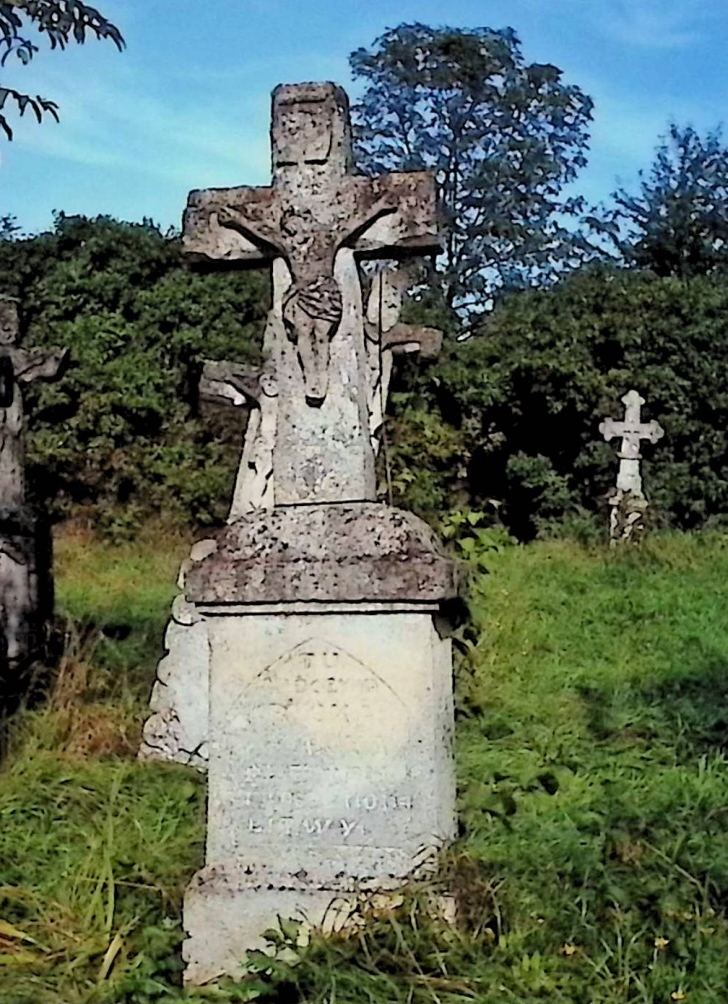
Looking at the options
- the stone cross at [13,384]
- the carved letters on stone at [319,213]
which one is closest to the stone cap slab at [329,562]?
the carved letters on stone at [319,213]

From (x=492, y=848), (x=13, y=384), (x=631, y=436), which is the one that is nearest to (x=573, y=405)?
(x=631, y=436)

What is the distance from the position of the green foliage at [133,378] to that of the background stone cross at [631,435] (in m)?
4.62

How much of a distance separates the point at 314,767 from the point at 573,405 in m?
15.1

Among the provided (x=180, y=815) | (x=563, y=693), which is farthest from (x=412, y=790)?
(x=563, y=693)

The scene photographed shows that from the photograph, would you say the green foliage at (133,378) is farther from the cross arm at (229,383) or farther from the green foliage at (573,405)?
the cross arm at (229,383)

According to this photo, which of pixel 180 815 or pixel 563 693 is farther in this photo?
pixel 563 693

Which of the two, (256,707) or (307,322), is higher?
(307,322)

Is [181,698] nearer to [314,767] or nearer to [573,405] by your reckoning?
[314,767]

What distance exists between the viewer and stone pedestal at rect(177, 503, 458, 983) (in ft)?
13.9

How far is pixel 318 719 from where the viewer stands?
169 inches

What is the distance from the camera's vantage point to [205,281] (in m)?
18.8

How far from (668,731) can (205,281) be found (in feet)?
44.1

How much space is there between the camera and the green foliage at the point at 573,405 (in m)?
18.3

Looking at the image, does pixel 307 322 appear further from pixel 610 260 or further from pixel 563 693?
pixel 610 260
